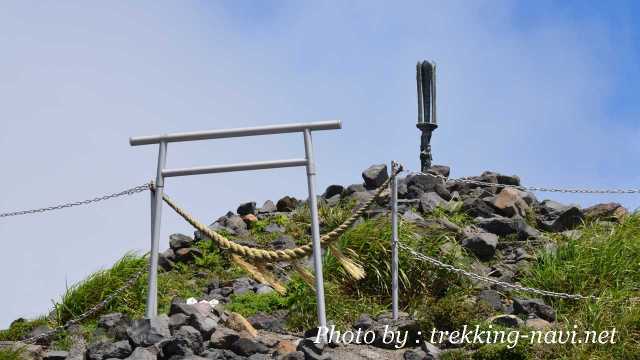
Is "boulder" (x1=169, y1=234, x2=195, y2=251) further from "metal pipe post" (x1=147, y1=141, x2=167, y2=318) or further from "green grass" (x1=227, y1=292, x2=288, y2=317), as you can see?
"metal pipe post" (x1=147, y1=141, x2=167, y2=318)

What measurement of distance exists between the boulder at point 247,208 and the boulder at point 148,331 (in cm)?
683

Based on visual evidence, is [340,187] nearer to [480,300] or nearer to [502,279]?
[502,279]

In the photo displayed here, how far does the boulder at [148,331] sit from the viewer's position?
8.10 meters

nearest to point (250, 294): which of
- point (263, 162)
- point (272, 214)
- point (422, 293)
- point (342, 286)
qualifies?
point (342, 286)

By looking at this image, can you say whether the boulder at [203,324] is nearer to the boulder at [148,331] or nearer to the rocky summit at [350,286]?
the rocky summit at [350,286]

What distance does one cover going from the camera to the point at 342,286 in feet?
35.2

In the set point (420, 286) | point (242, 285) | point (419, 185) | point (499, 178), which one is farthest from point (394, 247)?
point (499, 178)

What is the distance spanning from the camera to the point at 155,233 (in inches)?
351

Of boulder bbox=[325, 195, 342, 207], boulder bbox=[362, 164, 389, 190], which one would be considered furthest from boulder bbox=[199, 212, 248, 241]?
boulder bbox=[362, 164, 389, 190]

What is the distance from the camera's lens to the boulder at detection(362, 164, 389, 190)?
15.3 m

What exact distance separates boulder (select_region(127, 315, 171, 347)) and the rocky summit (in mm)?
12

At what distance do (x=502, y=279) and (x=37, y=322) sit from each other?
17.7 ft

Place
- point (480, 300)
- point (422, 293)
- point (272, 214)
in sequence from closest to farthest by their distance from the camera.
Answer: point (480, 300) < point (422, 293) < point (272, 214)

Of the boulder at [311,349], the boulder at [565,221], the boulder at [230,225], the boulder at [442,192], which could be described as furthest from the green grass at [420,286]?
the boulder at [442,192]
